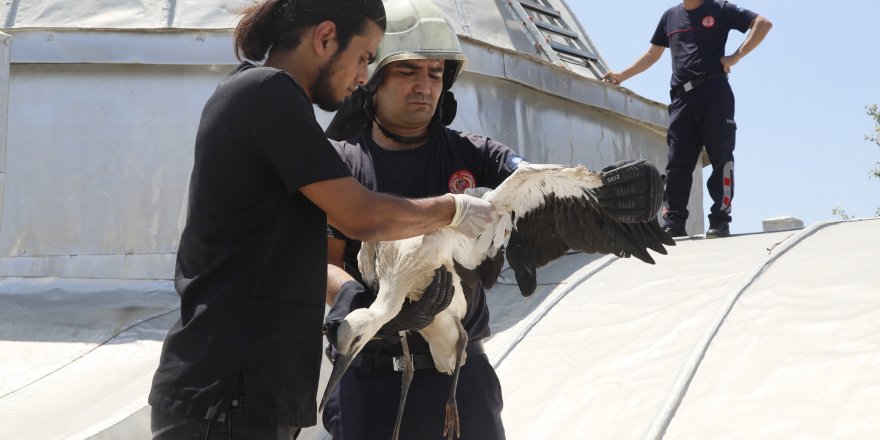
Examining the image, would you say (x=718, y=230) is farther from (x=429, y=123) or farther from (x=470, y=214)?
(x=470, y=214)

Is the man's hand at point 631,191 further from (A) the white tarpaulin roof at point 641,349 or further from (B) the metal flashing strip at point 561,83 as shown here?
(B) the metal flashing strip at point 561,83

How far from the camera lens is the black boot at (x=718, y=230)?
292 inches

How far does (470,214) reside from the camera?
2699 millimetres

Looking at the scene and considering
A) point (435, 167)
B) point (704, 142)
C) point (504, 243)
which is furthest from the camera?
point (704, 142)

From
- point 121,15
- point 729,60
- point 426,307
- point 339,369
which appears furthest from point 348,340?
point 121,15

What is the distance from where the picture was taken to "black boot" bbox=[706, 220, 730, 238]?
24.3 ft

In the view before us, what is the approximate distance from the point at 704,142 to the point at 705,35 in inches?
32.3

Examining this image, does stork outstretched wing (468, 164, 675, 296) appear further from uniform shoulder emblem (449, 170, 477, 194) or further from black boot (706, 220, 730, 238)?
black boot (706, 220, 730, 238)

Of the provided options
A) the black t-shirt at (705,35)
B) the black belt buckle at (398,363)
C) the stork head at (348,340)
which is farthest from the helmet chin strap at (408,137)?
the black t-shirt at (705,35)

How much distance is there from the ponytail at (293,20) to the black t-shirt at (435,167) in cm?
81

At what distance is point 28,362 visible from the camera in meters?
5.52

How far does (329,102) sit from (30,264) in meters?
5.45

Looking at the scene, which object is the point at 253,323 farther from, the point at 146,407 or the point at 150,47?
the point at 150,47

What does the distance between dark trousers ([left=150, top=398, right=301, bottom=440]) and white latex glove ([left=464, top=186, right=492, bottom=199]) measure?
4.26ft
